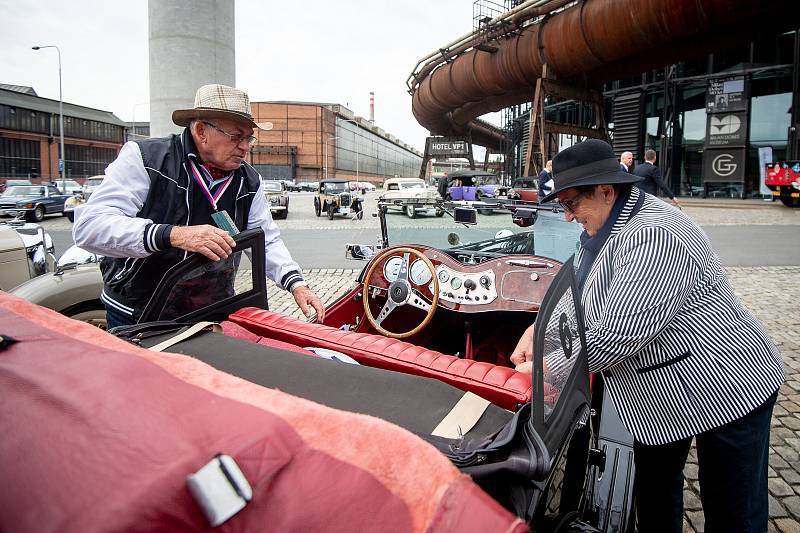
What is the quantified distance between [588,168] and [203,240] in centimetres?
150

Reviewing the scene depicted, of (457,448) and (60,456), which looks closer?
(60,456)

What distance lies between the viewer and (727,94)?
23594mm

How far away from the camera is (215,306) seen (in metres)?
2.46

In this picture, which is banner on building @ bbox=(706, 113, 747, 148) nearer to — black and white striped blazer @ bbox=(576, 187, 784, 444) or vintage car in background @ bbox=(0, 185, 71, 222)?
black and white striped blazer @ bbox=(576, 187, 784, 444)

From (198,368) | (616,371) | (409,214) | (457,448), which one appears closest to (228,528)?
(198,368)

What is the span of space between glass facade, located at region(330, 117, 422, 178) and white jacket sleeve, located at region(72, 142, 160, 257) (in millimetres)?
89187

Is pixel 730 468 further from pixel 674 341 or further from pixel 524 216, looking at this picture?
pixel 524 216

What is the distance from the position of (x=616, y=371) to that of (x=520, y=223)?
2.62 meters

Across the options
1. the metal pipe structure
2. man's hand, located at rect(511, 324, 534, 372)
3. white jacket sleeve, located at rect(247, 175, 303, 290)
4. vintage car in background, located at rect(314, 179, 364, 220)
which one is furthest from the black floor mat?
vintage car in background, located at rect(314, 179, 364, 220)

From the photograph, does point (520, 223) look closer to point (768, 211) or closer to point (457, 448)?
→ point (457, 448)

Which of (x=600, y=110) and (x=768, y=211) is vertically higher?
(x=600, y=110)

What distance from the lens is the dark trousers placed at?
1.92 metres

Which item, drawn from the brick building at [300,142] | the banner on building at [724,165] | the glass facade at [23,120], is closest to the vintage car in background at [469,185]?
the banner on building at [724,165]

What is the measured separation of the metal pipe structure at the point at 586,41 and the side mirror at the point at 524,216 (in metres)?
12.7
